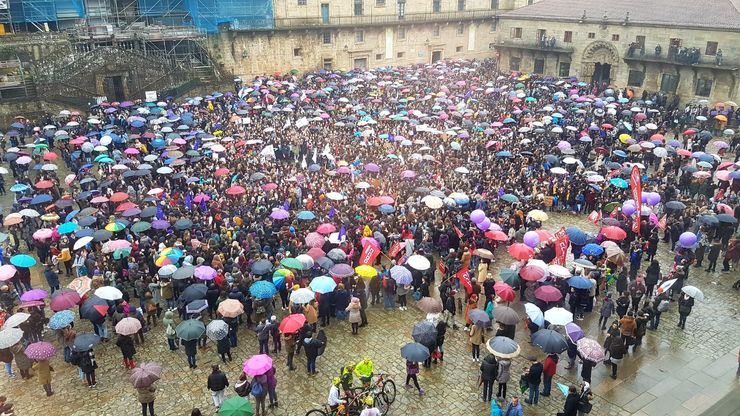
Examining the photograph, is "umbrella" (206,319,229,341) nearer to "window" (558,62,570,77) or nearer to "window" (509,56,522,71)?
"window" (558,62,570,77)

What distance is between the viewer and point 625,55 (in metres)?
43.1

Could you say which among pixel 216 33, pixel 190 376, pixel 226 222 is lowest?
pixel 190 376

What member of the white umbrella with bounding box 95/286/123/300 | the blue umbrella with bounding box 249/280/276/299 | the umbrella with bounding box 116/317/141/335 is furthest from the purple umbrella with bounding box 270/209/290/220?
the umbrella with bounding box 116/317/141/335

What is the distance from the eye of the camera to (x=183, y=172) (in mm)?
22406

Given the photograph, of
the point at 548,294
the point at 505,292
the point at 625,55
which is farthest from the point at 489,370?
the point at 625,55

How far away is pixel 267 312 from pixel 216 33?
35716 mm

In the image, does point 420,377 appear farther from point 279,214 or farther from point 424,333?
point 279,214

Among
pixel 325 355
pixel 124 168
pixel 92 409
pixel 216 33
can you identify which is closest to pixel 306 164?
pixel 124 168

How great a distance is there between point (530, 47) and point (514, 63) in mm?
3280

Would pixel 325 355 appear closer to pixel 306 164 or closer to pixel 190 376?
pixel 190 376

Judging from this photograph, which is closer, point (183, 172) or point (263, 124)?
point (183, 172)

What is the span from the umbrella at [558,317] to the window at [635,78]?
37.0 m

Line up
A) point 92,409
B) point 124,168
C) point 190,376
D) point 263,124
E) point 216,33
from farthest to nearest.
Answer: point 216,33 → point 263,124 → point 124,168 → point 190,376 → point 92,409

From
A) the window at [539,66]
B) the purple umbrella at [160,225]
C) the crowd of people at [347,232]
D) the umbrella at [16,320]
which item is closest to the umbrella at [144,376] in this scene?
the crowd of people at [347,232]
